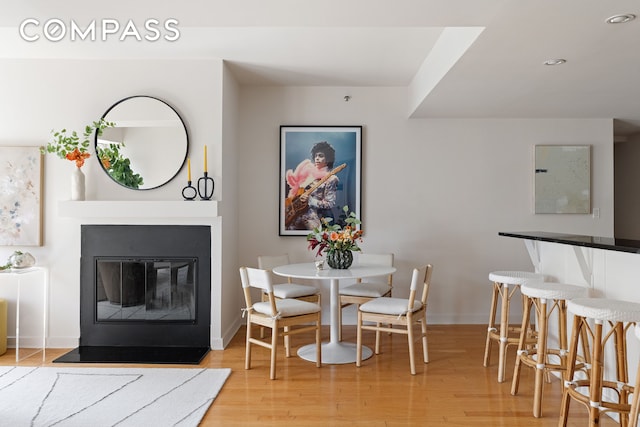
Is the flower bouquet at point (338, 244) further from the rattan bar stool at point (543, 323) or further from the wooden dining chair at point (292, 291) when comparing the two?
the rattan bar stool at point (543, 323)

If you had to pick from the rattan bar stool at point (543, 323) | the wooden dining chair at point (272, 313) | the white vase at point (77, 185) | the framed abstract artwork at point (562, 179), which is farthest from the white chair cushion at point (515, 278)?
the white vase at point (77, 185)

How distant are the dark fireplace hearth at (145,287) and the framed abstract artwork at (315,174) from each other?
1.14 meters

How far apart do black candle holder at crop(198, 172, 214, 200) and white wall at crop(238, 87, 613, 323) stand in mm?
919

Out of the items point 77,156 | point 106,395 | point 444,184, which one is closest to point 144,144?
point 77,156

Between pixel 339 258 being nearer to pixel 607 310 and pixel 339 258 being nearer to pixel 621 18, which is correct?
pixel 607 310

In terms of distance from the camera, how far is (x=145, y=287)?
410cm

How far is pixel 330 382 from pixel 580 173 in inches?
138

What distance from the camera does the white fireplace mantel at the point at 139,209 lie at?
12.8 ft

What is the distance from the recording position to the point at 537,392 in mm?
2736

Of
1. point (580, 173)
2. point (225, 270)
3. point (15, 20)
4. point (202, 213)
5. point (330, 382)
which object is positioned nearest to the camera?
point (15, 20)

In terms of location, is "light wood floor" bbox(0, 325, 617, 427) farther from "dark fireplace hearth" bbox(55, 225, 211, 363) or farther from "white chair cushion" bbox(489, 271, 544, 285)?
"white chair cushion" bbox(489, 271, 544, 285)

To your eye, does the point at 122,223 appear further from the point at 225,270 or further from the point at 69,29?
the point at 69,29

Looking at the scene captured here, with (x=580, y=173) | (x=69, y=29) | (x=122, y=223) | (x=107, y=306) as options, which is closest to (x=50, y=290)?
(x=107, y=306)

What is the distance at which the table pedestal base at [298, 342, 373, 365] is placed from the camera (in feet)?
12.2
